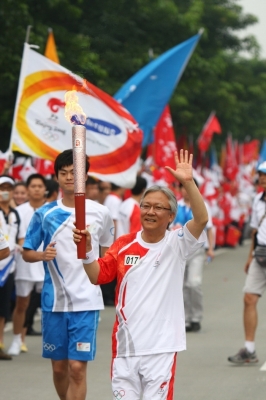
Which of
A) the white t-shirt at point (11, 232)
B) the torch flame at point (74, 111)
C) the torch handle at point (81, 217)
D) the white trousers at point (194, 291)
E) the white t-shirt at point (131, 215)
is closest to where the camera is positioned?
the torch handle at point (81, 217)

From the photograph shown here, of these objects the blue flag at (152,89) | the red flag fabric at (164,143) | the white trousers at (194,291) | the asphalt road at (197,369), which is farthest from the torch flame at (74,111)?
the red flag fabric at (164,143)

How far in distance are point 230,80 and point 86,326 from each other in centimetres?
3492

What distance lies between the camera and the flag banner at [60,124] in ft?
33.9

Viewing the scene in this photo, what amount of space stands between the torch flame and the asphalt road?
3.17 metres

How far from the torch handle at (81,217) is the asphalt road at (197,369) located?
121 inches

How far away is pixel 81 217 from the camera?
15.3 ft

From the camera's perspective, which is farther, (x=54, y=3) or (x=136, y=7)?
(x=136, y=7)

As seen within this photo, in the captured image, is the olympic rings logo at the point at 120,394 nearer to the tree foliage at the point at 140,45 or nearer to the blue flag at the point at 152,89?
the tree foliage at the point at 140,45

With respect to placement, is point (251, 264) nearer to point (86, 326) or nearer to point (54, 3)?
point (86, 326)

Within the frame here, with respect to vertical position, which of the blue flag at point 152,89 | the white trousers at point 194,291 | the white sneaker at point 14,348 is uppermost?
the blue flag at point 152,89

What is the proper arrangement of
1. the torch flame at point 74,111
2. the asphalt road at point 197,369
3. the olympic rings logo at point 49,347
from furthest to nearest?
the asphalt road at point 197,369 → the olympic rings logo at point 49,347 → the torch flame at point 74,111

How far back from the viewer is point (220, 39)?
3691 cm

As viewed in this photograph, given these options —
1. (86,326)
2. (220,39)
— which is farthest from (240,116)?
(86,326)

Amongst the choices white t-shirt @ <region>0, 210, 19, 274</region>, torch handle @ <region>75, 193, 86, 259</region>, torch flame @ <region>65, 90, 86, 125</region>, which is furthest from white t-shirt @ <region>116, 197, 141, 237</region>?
torch handle @ <region>75, 193, 86, 259</region>
